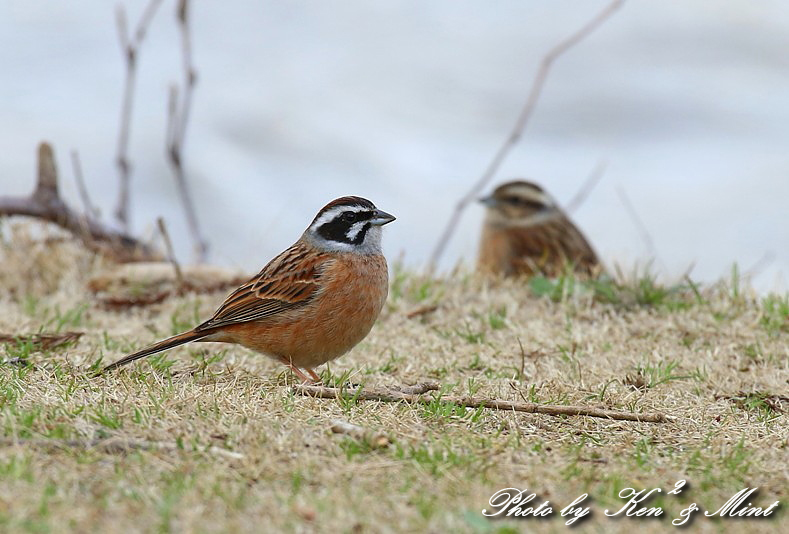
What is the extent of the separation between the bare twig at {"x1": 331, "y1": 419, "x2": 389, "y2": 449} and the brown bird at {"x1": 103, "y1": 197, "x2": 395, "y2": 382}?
1.31 m

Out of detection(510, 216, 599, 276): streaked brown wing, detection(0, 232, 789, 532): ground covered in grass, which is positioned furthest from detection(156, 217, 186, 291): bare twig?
detection(510, 216, 599, 276): streaked brown wing

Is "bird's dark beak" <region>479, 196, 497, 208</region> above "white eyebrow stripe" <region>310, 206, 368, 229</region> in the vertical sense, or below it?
below

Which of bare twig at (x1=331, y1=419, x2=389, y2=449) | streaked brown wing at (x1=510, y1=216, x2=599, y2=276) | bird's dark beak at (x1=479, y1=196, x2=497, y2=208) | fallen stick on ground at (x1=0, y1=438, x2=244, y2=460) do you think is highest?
bare twig at (x1=331, y1=419, x2=389, y2=449)

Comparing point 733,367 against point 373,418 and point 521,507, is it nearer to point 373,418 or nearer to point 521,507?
point 373,418

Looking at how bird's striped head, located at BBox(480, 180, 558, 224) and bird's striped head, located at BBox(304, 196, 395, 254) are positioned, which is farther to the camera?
bird's striped head, located at BBox(480, 180, 558, 224)

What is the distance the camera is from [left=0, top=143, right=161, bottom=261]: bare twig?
10109 mm

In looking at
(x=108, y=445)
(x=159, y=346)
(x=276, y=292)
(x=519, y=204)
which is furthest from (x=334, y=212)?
(x=519, y=204)

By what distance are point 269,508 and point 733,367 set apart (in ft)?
12.1

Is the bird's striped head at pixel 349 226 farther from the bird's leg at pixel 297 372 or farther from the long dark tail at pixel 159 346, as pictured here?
the long dark tail at pixel 159 346

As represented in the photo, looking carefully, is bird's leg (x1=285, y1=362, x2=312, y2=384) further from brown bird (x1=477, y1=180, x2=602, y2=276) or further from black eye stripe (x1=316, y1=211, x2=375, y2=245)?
brown bird (x1=477, y1=180, x2=602, y2=276)

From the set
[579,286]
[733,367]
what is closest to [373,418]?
[733,367]

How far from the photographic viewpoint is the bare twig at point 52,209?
33.2 feet

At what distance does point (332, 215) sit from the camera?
6.46 metres

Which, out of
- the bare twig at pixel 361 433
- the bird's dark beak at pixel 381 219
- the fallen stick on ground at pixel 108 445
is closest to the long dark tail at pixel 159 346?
the bird's dark beak at pixel 381 219
